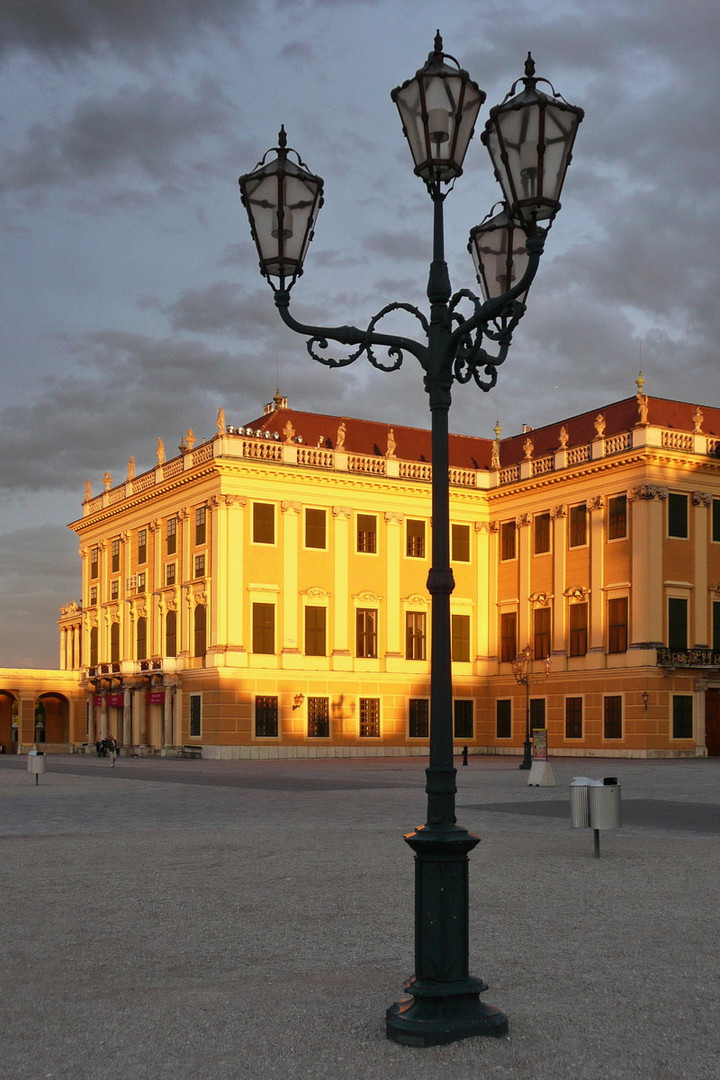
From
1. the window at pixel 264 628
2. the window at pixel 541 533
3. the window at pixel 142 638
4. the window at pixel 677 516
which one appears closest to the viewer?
the window at pixel 677 516

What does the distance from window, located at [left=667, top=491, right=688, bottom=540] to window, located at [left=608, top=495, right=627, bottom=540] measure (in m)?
1.95

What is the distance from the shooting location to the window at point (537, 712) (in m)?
61.2

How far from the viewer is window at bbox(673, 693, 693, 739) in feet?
180

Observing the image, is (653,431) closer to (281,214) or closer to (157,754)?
(157,754)

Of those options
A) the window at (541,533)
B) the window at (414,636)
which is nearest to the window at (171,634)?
the window at (414,636)

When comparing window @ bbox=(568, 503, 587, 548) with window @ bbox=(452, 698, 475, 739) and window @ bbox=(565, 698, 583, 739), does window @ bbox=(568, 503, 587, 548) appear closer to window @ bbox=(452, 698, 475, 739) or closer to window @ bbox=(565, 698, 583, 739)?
window @ bbox=(565, 698, 583, 739)

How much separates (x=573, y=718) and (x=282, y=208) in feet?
172

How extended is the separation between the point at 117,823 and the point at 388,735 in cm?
4228

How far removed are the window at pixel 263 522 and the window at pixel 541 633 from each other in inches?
536

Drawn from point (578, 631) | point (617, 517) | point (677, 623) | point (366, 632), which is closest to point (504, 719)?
point (578, 631)

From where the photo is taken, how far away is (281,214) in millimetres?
8367

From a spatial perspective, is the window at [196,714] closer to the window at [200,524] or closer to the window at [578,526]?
the window at [200,524]

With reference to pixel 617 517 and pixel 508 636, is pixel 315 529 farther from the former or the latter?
pixel 617 517

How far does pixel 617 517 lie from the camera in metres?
57.4
